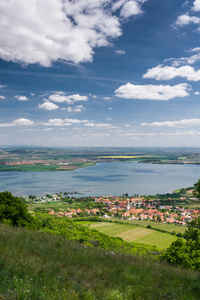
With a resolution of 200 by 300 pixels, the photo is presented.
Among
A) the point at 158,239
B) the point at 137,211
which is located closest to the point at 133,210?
the point at 137,211

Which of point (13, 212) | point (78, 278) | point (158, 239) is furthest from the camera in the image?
point (158, 239)

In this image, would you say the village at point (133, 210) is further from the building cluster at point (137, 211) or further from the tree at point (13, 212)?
the tree at point (13, 212)

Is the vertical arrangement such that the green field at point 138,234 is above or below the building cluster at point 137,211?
above

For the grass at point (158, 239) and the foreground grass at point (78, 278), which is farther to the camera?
the grass at point (158, 239)

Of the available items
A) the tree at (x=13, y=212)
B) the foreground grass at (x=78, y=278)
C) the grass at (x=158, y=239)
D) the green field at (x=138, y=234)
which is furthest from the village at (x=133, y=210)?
the foreground grass at (x=78, y=278)

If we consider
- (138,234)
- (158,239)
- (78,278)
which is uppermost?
(78,278)

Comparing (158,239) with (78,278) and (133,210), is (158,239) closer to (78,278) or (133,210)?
(133,210)
